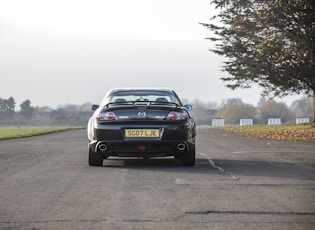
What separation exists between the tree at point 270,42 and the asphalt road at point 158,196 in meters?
15.4

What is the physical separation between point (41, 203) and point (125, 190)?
132 centimetres

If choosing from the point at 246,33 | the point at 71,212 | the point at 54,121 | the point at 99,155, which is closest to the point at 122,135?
the point at 99,155

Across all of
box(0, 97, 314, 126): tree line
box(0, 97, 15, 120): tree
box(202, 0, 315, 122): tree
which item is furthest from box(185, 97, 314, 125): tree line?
box(202, 0, 315, 122): tree

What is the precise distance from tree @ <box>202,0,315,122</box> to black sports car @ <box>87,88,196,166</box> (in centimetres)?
1438

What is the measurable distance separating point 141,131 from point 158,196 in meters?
3.34

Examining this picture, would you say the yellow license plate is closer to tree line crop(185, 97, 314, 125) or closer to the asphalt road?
the asphalt road

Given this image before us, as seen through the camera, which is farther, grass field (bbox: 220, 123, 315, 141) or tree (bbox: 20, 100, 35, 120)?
tree (bbox: 20, 100, 35, 120)

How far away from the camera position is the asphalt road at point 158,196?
15.6 ft

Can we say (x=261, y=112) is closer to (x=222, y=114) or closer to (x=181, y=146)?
(x=222, y=114)

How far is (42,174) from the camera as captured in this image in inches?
341

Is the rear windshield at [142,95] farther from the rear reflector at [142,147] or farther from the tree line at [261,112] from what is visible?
the tree line at [261,112]

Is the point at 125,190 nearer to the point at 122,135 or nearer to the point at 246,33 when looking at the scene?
the point at 122,135

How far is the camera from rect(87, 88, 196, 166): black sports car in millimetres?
9484

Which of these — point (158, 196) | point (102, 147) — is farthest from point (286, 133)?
point (158, 196)
